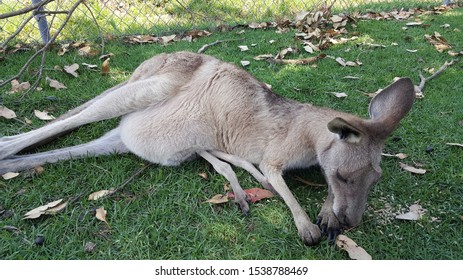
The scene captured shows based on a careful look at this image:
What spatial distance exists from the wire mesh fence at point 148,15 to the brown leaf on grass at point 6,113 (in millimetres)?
1707

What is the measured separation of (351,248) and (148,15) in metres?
4.82

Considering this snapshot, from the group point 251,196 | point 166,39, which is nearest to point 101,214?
point 251,196

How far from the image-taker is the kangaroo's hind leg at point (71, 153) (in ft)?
8.16

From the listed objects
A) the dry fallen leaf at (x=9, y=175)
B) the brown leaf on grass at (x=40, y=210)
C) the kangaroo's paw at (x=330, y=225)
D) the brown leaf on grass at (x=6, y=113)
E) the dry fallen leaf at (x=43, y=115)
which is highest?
the brown leaf on grass at (x=6, y=113)

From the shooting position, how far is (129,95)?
284 cm

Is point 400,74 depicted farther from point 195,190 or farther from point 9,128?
point 9,128

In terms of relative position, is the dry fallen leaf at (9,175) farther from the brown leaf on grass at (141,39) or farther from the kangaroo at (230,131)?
the brown leaf on grass at (141,39)

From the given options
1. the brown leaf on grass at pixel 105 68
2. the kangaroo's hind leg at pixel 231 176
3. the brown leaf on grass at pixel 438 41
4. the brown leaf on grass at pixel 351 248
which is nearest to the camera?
the brown leaf on grass at pixel 351 248

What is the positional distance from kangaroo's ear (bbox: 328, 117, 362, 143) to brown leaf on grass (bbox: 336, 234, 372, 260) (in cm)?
51

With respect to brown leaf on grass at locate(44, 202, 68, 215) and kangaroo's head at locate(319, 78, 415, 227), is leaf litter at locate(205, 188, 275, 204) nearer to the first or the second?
kangaroo's head at locate(319, 78, 415, 227)

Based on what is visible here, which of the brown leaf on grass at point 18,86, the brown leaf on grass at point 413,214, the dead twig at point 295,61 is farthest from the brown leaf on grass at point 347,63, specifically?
the brown leaf on grass at point 18,86

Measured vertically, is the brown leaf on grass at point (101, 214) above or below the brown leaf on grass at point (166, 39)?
below

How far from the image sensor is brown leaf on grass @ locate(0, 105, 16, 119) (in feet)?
9.98

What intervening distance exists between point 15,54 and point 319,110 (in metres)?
3.29
